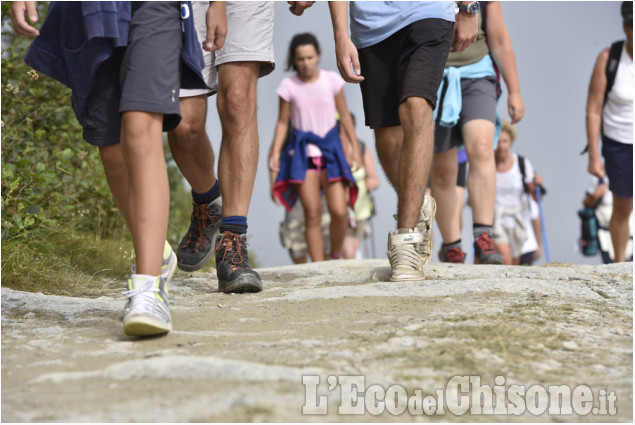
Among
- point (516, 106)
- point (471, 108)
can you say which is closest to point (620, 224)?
point (516, 106)

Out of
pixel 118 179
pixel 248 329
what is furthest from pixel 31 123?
pixel 248 329

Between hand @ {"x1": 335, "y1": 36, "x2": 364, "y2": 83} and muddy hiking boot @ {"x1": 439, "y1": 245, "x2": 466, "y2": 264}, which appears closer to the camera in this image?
hand @ {"x1": 335, "y1": 36, "x2": 364, "y2": 83}

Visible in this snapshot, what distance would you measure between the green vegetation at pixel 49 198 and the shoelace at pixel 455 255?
2.13 metres

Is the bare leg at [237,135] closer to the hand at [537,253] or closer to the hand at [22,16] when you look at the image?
the hand at [22,16]

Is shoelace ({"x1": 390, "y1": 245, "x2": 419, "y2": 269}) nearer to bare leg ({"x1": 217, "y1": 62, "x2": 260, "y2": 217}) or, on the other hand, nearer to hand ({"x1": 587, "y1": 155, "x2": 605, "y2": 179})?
bare leg ({"x1": 217, "y1": 62, "x2": 260, "y2": 217})

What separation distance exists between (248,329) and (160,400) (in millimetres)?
878

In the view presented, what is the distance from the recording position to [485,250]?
545 centimetres

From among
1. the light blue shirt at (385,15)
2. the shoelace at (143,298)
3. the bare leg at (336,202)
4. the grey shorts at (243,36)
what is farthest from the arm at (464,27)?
the bare leg at (336,202)

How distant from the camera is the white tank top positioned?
651 cm

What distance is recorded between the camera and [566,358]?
7.90 ft

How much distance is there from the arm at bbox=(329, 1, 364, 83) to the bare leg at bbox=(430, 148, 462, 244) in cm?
164

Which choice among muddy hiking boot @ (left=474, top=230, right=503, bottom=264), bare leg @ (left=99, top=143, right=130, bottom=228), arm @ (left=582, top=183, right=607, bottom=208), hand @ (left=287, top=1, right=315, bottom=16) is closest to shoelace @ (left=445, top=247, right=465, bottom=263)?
muddy hiking boot @ (left=474, top=230, right=503, bottom=264)

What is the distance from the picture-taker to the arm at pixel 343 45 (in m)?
4.00

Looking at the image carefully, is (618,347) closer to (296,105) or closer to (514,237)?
(296,105)
